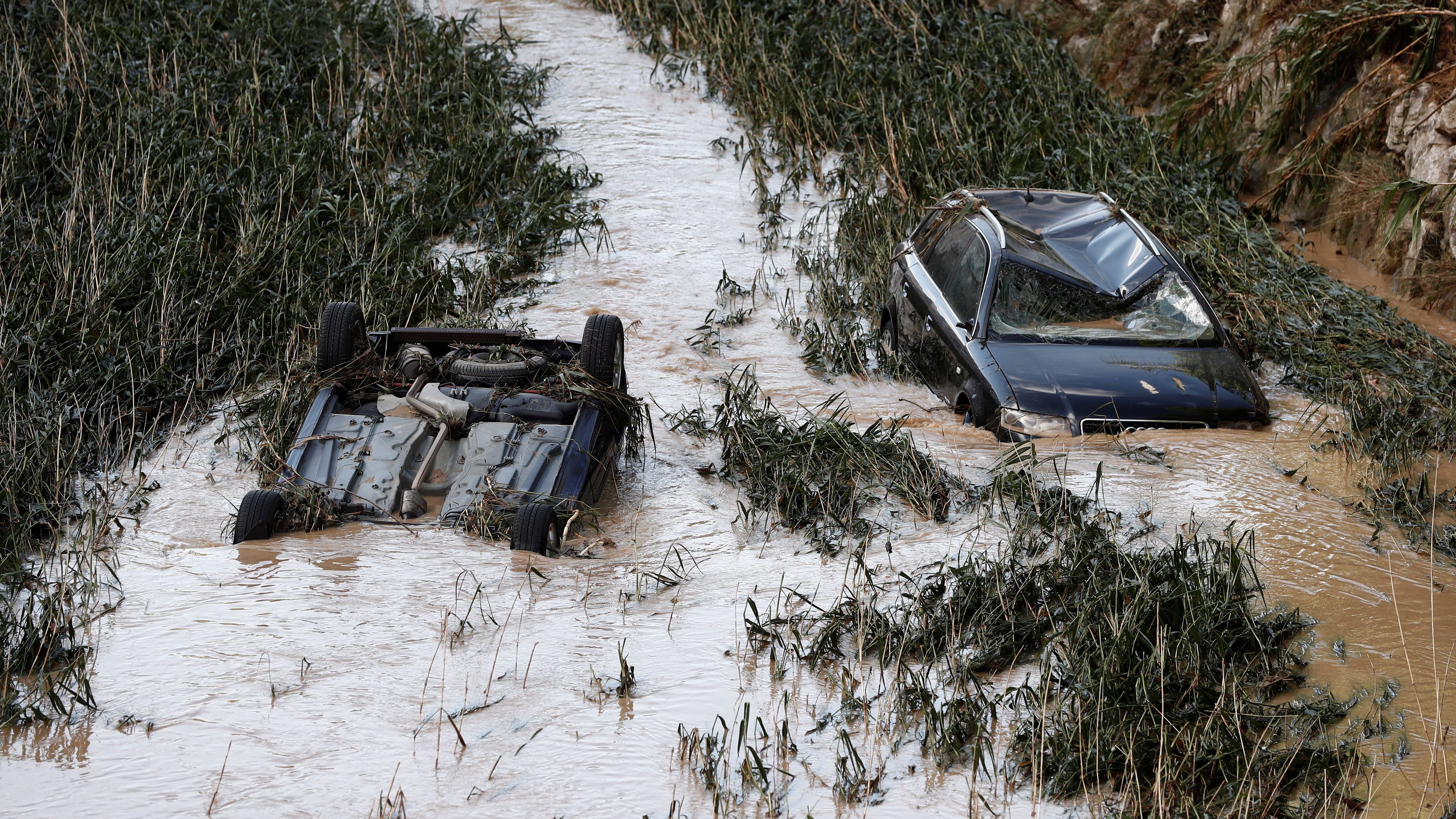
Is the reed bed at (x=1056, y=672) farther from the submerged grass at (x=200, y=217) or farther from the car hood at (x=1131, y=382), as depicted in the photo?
the submerged grass at (x=200, y=217)

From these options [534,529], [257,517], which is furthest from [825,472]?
[257,517]

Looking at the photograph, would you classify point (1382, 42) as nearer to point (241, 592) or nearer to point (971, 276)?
point (971, 276)

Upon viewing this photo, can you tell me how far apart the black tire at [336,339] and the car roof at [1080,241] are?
158 inches

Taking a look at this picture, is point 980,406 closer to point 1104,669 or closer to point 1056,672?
point 1056,672

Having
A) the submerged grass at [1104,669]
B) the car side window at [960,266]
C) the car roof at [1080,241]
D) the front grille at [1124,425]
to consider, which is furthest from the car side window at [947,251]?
the submerged grass at [1104,669]

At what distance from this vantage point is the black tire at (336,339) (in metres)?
6.18

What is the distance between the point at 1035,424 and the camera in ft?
20.2

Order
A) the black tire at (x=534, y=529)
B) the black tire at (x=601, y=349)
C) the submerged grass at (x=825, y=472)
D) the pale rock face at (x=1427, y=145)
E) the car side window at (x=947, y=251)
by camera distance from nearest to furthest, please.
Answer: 1. the black tire at (x=534, y=529)
2. the submerged grass at (x=825, y=472)
3. the black tire at (x=601, y=349)
4. the car side window at (x=947, y=251)
5. the pale rock face at (x=1427, y=145)

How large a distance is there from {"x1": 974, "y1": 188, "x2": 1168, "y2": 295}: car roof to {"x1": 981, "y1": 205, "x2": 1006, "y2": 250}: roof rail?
0.03 meters

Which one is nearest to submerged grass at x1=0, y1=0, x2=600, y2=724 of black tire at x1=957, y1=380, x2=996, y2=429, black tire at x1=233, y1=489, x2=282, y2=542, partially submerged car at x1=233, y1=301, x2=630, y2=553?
black tire at x1=233, y1=489, x2=282, y2=542

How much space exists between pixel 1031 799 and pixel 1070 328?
12.6 feet

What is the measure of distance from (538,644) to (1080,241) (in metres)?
4.74

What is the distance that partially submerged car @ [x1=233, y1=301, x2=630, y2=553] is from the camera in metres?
5.34

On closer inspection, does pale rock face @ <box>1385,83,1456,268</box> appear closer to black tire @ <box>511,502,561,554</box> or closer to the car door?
the car door
